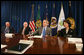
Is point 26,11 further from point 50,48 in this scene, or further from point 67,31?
point 50,48

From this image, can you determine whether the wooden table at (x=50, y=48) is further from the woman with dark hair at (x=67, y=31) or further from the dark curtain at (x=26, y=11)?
the dark curtain at (x=26, y=11)

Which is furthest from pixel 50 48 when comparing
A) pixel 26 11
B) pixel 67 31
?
pixel 26 11

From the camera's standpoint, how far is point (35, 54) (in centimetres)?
118

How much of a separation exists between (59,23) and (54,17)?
1.45 feet

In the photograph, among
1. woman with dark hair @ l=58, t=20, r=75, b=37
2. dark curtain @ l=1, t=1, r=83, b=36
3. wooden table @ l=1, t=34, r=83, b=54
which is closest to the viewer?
wooden table @ l=1, t=34, r=83, b=54

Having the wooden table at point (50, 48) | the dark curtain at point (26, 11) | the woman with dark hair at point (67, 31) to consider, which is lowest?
the wooden table at point (50, 48)

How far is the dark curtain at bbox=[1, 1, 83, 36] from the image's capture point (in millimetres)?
5035

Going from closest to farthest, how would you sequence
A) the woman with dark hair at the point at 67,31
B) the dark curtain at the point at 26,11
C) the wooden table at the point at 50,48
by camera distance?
the wooden table at the point at 50,48 → the woman with dark hair at the point at 67,31 → the dark curtain at the point at 26,11

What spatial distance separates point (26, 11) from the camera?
5.74 meters

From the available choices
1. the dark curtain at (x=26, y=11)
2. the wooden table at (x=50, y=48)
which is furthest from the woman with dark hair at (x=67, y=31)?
the dark curtain at (x=26, y=11)

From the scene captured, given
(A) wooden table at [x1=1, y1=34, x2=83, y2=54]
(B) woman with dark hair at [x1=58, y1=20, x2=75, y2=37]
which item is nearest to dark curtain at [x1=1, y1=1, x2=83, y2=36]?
(B) woman with dark hair at [x1=58, y1=20, x2=75, y2=37]

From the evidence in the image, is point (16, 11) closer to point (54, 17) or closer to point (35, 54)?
point (54, 17)

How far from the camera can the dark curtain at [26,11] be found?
5.04 m

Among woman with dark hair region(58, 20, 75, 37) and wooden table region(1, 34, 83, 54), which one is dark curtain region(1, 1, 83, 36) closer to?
woman with dark hair region(58, 20, 75, 37)
